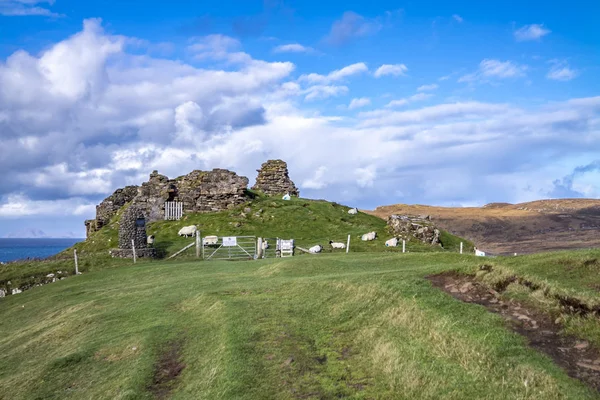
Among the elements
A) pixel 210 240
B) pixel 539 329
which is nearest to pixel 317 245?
pixel 210 240

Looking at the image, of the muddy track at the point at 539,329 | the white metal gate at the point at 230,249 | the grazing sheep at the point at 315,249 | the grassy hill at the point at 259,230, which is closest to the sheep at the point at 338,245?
the grassy hill at the point at 259,230

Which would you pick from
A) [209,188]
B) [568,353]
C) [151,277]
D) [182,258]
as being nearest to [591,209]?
[209,188]

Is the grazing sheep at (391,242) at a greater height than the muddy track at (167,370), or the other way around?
the grazing sheep at (391,242)

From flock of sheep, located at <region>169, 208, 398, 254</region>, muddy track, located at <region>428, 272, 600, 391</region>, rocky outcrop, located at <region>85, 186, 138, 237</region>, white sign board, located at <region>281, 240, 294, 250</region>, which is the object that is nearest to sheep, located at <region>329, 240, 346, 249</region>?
flock of sheep, located at <region>169, 208, 398, 254</region>

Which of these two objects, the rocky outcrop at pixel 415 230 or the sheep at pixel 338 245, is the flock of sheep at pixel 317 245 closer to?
the sheep at pixel 338 245

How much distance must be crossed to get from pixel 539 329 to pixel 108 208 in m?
66.3

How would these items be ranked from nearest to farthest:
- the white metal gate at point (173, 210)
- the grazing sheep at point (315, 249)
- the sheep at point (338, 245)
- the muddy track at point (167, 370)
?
the muddy track at point (167, 370) → the grazing sheep at point (315, 249) → the sheep at point (338, 245) → the white metal gate at point (173, 210)

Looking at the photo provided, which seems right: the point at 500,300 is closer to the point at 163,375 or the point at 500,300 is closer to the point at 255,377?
the point at 255,377

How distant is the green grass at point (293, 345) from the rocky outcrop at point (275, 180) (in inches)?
2009

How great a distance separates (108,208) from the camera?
231 ft

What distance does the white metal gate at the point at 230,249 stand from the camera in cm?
4281

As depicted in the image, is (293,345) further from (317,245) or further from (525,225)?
(525,225)

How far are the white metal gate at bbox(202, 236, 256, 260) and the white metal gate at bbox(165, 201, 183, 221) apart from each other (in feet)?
43.8

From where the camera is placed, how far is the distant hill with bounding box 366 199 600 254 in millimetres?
70125
